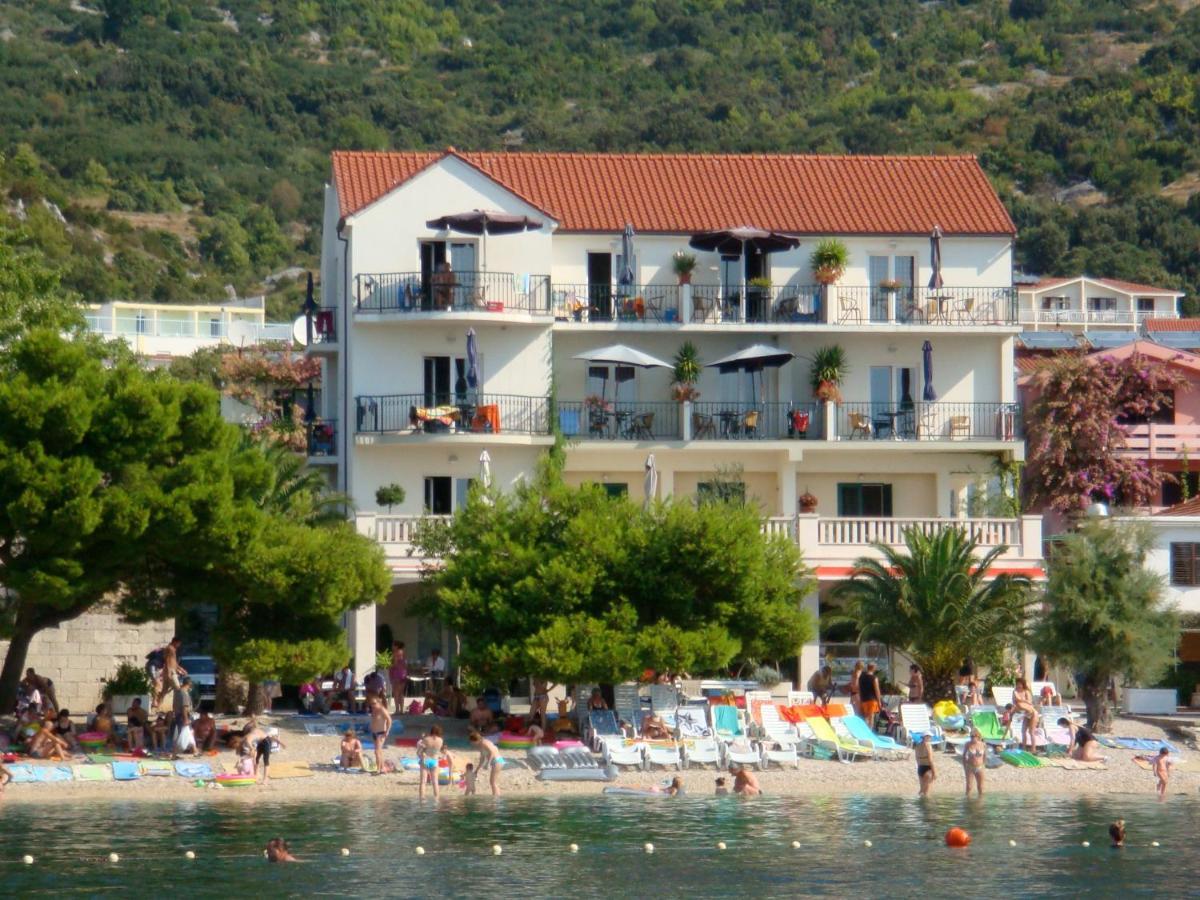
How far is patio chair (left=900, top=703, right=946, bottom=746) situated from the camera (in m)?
40.9

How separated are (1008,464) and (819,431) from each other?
4.68 meters

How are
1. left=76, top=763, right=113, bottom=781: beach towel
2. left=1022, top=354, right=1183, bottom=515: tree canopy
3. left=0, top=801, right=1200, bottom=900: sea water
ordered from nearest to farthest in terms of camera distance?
left=0, top=801, right=1200, bottom=900: sea water < left=76, top=763, right=113, bottom=781: beach towel < left=1022, top=354, right=1183, bottom=515: tree canopy

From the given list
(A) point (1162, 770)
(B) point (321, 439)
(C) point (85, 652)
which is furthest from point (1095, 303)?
(A) point (1162, 770)

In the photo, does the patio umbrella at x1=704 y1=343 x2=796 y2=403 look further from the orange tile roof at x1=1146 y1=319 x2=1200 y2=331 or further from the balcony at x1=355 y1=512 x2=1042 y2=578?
the orange tile roof at x1=1146 y1=319 x2=1200 y2=331

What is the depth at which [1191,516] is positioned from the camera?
166 ft

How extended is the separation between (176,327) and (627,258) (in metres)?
61.2

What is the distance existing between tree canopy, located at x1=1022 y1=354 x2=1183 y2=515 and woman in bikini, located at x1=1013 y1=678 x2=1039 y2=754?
1577 cm

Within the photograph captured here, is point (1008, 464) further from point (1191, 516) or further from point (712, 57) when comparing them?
point (712, 57)

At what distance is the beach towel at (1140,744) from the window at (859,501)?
1124 cm

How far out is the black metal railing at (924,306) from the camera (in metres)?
51.7

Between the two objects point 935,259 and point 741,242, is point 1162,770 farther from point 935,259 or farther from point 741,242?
point 741,242

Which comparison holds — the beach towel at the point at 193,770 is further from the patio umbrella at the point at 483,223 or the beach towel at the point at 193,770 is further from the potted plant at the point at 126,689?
the patio umbrella at the point at 483,223

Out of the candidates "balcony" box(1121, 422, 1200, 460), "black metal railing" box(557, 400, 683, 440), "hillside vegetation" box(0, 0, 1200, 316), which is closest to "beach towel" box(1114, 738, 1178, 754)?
"black metal railing" box(557, 400, 683, 440)

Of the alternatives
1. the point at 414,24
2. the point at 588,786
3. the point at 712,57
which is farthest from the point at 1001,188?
the point at 588,786
